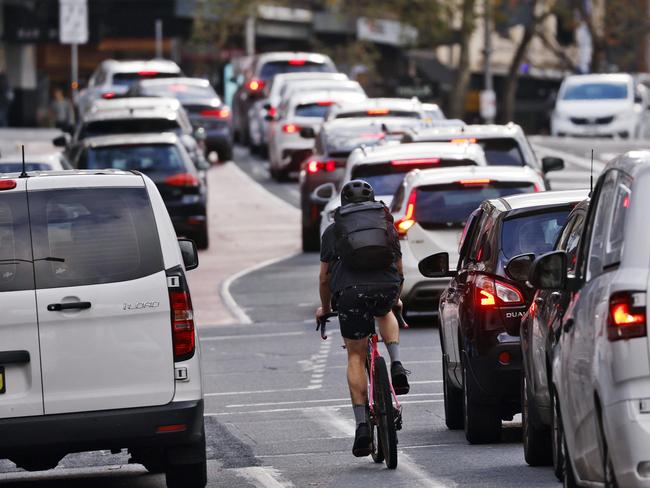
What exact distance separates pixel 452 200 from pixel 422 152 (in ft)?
8.55

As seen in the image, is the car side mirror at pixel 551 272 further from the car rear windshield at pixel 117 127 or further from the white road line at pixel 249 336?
the car rear windshield at pixel 117 127

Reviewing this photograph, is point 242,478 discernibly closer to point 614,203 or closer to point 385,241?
point 385,241

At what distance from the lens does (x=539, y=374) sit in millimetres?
10789

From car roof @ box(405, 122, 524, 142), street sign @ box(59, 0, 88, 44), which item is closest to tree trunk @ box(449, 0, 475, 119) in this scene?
street sign @ box(59, 0, 88, 44)

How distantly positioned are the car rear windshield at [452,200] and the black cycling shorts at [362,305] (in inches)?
298

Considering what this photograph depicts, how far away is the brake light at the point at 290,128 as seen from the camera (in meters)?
39.7

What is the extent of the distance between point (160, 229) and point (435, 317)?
11.0 metres

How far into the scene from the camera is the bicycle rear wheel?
11.7m

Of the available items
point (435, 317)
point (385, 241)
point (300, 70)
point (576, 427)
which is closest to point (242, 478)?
point (385, 241)

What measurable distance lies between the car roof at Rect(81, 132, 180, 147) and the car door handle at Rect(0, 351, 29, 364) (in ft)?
60.6

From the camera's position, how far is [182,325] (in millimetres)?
10219

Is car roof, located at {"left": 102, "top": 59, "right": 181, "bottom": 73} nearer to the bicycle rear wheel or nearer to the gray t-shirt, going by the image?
the gray t-shirt

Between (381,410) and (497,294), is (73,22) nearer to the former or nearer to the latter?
(497,294)

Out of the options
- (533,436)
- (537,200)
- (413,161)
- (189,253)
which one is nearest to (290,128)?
(413,161)
